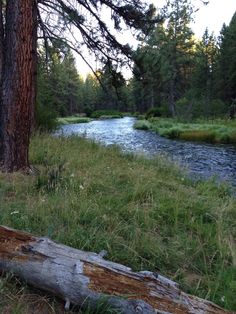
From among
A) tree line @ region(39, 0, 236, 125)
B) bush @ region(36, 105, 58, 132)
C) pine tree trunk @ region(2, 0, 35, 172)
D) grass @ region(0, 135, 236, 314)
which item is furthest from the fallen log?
bush @ region(36, 105, 58, 132)

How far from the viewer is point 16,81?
582cm

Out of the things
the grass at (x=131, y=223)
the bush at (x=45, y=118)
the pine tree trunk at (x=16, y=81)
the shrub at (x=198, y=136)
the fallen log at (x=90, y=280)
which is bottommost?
the shrub at (x=198, y=136)

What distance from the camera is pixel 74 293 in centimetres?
226

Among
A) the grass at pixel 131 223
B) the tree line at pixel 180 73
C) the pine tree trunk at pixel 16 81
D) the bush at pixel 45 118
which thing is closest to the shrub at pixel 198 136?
the tree line at pixel 180 73

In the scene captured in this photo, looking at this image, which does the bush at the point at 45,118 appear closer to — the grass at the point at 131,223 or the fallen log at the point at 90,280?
the grass at the point at 131,223

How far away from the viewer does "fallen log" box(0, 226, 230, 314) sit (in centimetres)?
212

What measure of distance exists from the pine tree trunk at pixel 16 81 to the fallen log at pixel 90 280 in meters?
3.55

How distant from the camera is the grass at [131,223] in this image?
9.30 ft

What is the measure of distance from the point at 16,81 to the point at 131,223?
336 centimetres

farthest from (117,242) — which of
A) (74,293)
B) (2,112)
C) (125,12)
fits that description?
(125,12)

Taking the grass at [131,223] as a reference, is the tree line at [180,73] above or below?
above

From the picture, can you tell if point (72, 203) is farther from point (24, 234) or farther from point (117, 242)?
point (24, 234)

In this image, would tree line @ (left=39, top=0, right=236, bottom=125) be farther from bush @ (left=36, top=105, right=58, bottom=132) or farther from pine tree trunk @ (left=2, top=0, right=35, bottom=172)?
pine tree trunk @ (left=2, top=0, right=35, bottom=172)

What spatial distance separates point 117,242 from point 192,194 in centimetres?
252
